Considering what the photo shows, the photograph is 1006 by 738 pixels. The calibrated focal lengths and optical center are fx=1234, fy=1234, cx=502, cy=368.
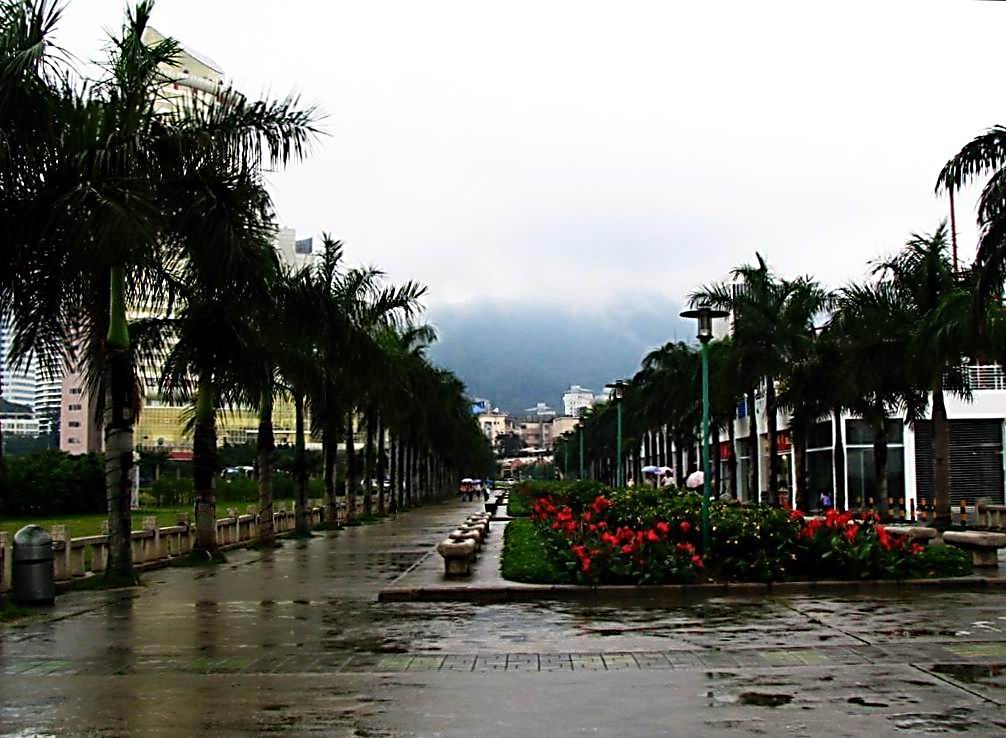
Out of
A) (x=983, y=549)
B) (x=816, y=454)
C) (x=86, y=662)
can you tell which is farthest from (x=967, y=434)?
(x=86, y=662)

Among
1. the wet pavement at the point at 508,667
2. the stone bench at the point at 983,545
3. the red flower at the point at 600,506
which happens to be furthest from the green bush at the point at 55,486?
the stone bench at the point at 983,545

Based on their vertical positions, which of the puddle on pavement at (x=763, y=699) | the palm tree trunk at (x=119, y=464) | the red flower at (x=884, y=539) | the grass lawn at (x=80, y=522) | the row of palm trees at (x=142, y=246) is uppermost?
the row of palm trees at (x=142, y=246)

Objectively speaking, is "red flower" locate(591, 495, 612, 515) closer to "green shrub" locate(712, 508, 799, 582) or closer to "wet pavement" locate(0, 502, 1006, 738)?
"green shrub" locate(712, 508, 799, 582)

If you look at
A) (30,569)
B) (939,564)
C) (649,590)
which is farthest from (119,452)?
(939,564)

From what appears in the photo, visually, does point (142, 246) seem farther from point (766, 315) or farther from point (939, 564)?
point (766, 315)

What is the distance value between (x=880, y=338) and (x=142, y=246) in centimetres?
2146

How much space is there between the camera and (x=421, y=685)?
10.4 metres

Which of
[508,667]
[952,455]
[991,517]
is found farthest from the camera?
[952,455]

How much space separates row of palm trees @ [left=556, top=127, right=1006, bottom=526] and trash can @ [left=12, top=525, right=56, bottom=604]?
49.1 ft

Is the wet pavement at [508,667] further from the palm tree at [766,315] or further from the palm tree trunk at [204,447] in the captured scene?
the palm tree at [766,315]

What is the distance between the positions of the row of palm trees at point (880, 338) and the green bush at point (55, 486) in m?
29.7

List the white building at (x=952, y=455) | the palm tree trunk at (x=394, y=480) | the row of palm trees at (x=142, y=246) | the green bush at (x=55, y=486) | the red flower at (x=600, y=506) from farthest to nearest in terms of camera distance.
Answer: the palm tree trunk at (x=394, y=480)
the green bush at (x=55, y=486)
the white building at (x=952, y=455)
the red flower at (x=600, y=506)
the row of palm trees at (x=142, y=246)

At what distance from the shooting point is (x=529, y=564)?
20.9 meters

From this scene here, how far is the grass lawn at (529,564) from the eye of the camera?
61.4 ft
